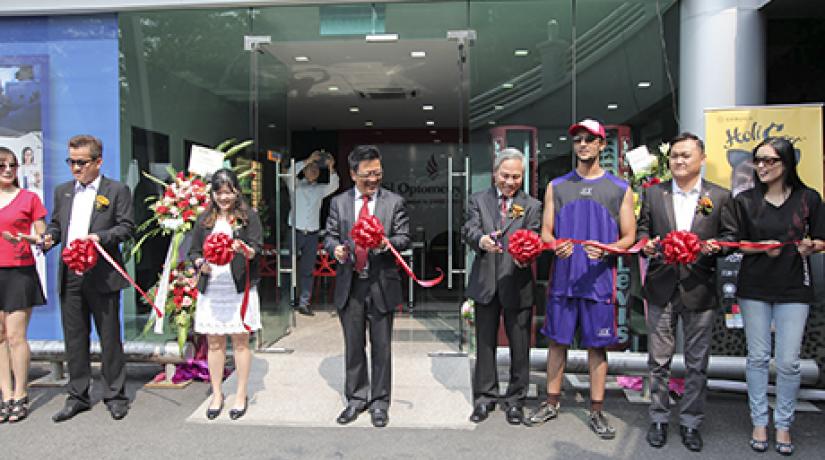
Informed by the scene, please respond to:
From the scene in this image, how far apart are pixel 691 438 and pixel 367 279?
219cm

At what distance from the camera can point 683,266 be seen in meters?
3.67

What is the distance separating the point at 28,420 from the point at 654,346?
4154 mm

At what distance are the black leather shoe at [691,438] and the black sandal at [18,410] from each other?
14.2ft

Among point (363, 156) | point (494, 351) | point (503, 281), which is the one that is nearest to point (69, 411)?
point (363, 156)

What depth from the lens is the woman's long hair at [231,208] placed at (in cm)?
396

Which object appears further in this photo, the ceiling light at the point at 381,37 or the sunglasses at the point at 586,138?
the ceiling light at the point at 381,37

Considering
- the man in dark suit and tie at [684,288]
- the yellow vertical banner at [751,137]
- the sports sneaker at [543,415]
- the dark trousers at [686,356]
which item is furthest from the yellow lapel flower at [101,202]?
the yellow vertical banner at [751,137]

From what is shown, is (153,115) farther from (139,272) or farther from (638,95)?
(638,95)

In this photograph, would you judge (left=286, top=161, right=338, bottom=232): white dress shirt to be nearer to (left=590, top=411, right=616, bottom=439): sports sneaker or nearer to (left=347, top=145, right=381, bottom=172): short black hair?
(left=347, top=145, right=381, bottom=172): short black hair

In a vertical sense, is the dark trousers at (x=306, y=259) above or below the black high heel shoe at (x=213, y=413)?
above

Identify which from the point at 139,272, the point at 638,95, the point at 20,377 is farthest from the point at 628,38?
the point at 20,377

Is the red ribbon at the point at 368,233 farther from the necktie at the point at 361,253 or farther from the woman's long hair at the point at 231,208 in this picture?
the woman's long hair at the point at 231,208

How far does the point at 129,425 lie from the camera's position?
4.08m

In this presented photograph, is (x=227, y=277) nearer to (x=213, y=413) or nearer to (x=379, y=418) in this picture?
(x=213, y=413)
